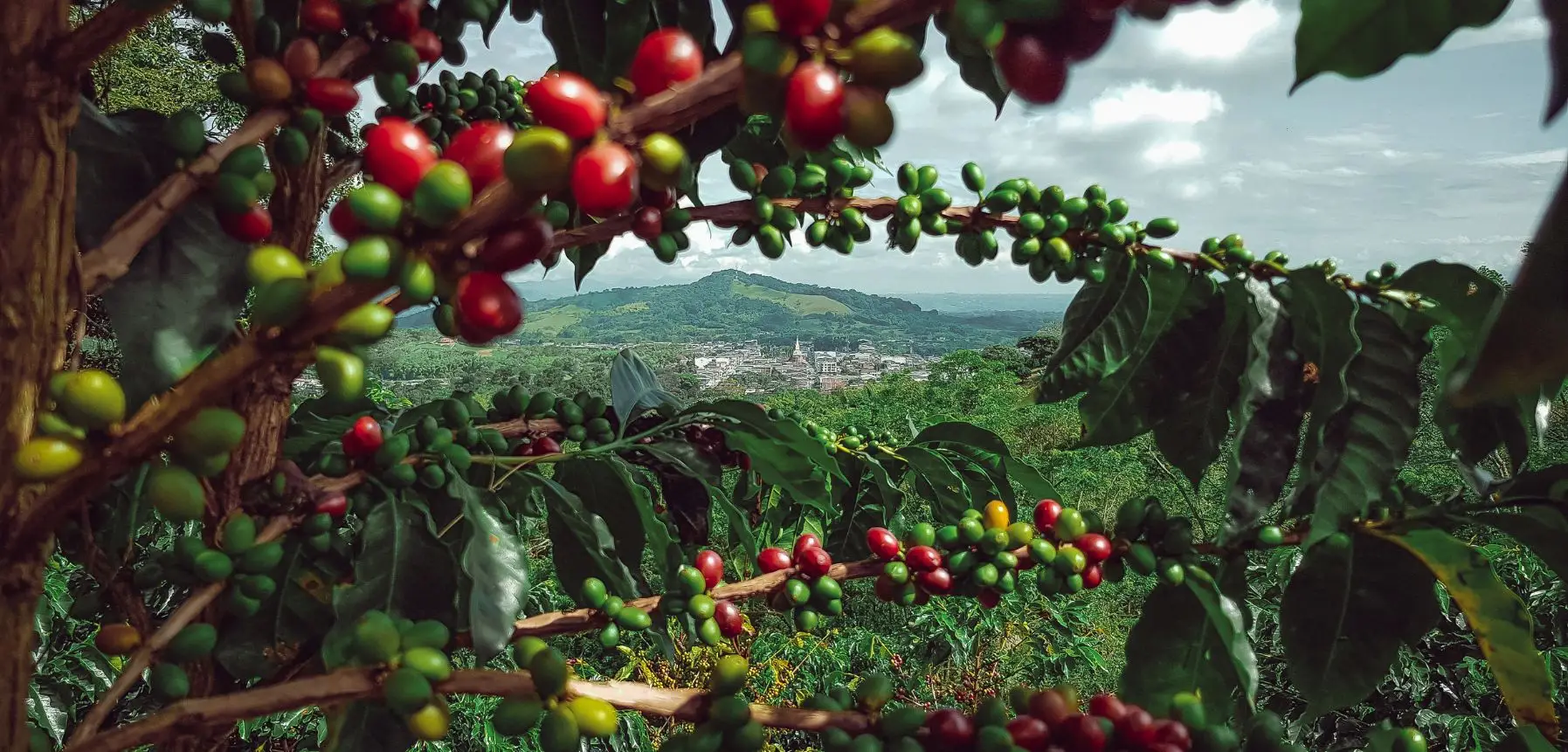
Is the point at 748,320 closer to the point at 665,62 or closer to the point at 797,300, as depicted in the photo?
the point at 797,300

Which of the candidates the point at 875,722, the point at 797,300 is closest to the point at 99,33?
the point at 875,722

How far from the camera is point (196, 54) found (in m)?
8.92

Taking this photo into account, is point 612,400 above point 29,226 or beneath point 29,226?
beneath

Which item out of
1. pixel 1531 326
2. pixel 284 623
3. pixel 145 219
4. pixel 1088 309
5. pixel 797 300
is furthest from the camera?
pixel 797 300

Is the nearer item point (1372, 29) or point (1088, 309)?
point (1372, 29)

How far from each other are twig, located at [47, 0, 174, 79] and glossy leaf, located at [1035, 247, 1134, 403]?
2.13ft

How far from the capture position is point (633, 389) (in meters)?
1.04

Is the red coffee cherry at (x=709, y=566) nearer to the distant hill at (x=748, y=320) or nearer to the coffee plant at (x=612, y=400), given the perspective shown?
the coffee plant at (x=612, y=400)

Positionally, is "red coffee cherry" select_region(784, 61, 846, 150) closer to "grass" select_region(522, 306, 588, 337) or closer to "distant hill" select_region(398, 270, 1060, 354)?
"distant hill" select_region(398, 270, 1060, 354)

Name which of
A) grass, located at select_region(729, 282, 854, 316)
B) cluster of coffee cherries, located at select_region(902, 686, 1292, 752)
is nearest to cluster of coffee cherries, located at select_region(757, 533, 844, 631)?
cluster of coffee cherries, located at select_region(902, 686, 1292, 752)

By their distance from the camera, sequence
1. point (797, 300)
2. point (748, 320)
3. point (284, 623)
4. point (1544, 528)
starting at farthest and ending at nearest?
point (797, 300)
point (748, 320)
point (284, 623)
point (1544, 528)

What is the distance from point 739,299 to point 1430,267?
129 ft

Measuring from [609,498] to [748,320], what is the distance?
35.9 metres

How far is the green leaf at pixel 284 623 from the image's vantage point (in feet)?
2.13
